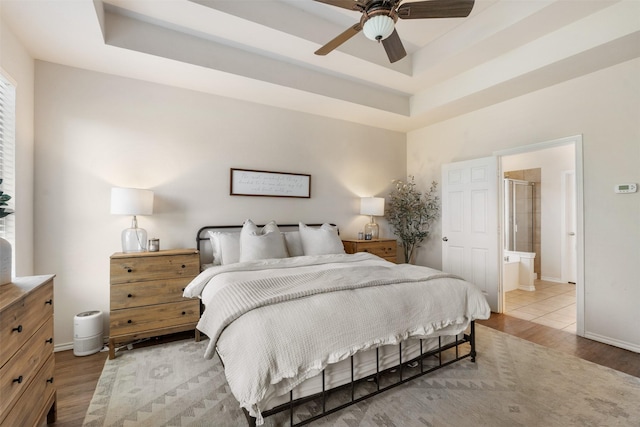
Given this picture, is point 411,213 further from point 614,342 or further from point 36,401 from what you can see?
point 36,401

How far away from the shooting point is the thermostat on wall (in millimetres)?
2828

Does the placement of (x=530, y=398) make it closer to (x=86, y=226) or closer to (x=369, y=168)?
(x=369, y=168)

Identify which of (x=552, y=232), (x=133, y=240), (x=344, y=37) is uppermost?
(x=344, y=37)

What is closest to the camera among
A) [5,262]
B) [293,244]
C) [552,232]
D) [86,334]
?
[5,262]

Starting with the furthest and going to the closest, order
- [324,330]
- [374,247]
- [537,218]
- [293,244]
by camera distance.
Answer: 1. [537,218]
2. [374,247]
3. [293,244]
4. [324,330]

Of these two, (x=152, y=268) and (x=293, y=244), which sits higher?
(x=293, y=244)

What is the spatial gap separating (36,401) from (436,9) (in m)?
3.31

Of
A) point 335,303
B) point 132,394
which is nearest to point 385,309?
point 335,303

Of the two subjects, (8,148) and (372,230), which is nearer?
(8,148)

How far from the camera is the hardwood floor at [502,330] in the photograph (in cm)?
203

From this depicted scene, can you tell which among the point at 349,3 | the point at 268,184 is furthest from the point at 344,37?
the point at 268,184

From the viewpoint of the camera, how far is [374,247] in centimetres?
439

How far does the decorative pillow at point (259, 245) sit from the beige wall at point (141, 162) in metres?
0.64

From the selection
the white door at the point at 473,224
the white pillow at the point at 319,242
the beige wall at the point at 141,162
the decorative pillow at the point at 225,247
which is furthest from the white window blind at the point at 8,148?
the white door at the point at 473,224
